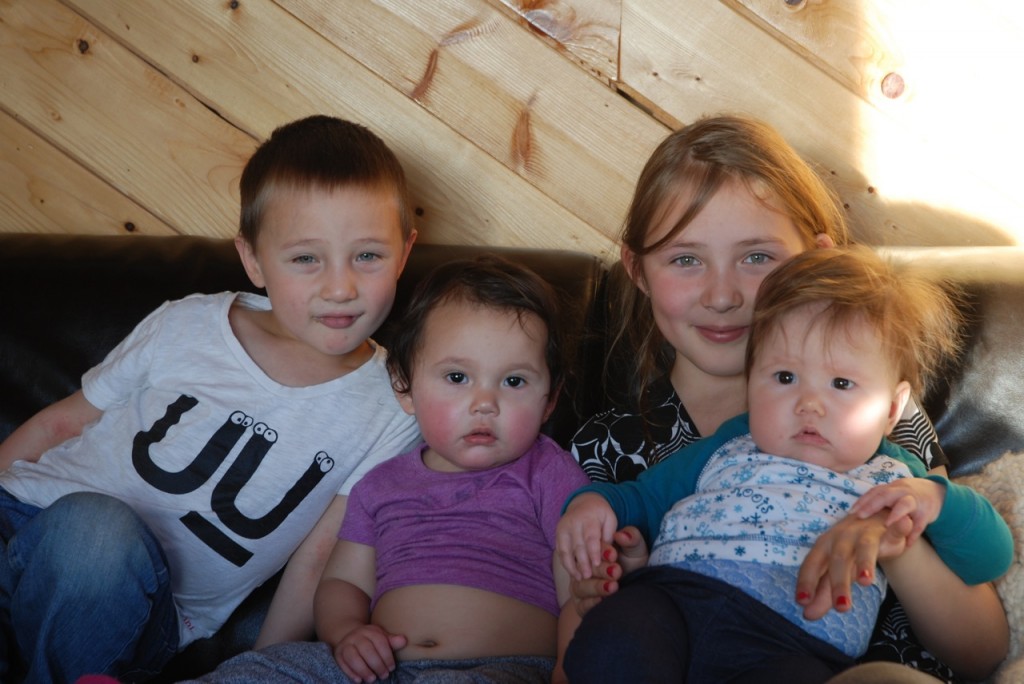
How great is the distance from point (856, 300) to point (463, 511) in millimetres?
619

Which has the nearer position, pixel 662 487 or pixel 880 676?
pixel 880 676

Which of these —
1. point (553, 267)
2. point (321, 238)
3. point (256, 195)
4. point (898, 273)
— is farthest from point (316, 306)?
point (898, 273)

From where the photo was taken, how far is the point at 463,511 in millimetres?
1479

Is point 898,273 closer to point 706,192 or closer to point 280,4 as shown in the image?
point 706,192

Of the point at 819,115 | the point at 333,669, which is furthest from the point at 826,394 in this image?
the point at 819,115

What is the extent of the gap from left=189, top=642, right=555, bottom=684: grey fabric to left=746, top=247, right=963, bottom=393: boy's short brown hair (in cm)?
48

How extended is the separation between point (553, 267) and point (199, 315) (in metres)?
0.59

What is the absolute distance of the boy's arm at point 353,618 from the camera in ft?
4.35

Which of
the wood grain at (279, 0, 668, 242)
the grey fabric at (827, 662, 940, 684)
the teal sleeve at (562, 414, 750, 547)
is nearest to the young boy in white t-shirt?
the wood grain at (279, 0, 668, 242)

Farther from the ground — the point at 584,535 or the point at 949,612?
the point at 949,612

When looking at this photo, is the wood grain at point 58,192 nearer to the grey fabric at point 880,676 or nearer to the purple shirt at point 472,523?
the purple shirt at point 472,523

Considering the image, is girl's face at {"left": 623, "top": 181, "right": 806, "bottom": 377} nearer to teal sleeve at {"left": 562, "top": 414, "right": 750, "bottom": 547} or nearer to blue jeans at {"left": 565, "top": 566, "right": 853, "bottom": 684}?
teal sleeve at {"left": 562, "top": 414, "right": 750, "bottom": 547}

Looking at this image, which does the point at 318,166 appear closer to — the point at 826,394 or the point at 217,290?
the point at 217,290

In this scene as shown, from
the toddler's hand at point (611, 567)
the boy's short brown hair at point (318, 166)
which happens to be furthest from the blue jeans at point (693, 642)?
the boy's short brown hair at point (318, 166)
